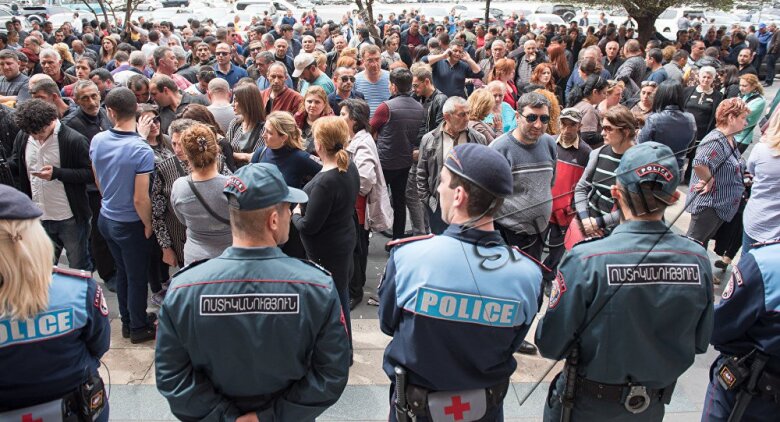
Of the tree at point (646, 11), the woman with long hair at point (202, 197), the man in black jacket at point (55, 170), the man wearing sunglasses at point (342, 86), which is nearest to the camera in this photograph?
the woman with long hair at point (202, 197)

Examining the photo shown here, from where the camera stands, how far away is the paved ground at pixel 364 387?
3770 mm

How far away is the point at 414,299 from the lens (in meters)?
2.35

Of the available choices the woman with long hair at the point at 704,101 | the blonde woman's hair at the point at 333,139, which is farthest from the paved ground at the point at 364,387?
the woman with long hair at the point at 704,101

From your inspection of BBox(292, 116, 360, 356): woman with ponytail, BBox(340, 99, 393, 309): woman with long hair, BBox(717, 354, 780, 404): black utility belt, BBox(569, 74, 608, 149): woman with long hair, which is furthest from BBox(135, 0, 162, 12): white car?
BBox(717, 354, 780, 404): black utility belt

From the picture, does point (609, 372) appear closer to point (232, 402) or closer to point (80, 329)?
point (232, 402)

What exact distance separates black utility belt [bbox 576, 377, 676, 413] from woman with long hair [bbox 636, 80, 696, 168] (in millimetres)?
3593

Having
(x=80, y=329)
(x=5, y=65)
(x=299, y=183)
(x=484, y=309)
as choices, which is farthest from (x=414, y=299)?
(x=5, y=65)

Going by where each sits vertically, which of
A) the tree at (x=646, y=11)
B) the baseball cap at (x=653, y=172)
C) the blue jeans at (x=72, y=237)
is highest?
the tree at (x=646, y=11)

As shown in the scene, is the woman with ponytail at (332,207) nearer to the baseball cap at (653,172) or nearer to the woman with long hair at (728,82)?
the baseball cap at (653,172)

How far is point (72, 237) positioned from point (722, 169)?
5459 mm

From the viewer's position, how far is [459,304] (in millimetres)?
2312

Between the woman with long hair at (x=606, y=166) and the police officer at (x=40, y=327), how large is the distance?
320 centimetres

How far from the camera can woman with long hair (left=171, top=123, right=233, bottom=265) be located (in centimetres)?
369

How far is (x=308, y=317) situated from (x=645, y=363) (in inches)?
55.1
